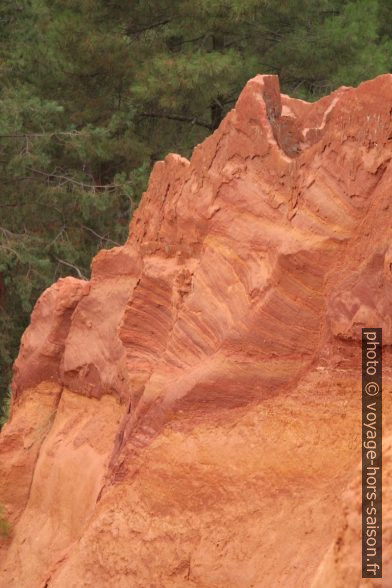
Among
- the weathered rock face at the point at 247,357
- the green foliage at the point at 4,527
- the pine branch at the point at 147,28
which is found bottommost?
the green foliage at the point at 4,527

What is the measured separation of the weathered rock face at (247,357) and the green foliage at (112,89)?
8021 millimetres

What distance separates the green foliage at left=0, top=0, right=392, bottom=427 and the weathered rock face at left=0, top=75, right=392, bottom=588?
8.02 metres

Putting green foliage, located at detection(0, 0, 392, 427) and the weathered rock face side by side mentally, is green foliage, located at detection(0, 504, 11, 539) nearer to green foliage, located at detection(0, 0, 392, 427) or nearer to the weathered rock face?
the weathered rock face

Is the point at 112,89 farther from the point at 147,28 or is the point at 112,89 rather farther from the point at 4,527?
the point at 4,527

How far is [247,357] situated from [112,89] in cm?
1137

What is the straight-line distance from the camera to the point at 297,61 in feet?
55.4

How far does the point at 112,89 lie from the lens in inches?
671

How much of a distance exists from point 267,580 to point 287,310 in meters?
1.49

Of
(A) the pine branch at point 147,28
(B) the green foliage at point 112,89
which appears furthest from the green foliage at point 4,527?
(A) the pine branch at point 147,28

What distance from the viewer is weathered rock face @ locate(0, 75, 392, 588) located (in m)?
5.85

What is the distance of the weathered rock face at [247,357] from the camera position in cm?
585

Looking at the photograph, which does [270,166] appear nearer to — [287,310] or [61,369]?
[287,310]

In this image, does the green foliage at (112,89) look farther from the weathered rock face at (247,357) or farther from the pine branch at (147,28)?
the weathered rock face at (247,357)

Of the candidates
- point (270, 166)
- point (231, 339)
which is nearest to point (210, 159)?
point (270, 166)
